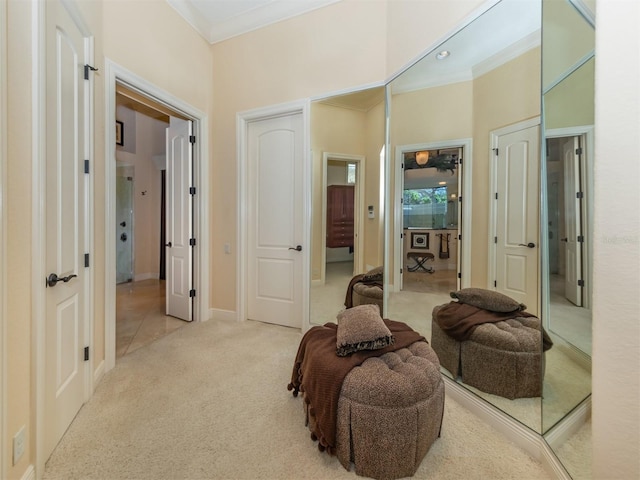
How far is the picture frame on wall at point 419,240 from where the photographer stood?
2.28 meters

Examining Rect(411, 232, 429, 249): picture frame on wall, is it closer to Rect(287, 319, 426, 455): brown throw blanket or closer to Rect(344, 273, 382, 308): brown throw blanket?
Rect(344, 273, 382, 308): brown throw blanket

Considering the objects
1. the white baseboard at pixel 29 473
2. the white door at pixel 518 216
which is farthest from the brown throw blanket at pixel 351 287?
the white baseboard at pixel 29 473

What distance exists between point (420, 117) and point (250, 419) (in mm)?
2554

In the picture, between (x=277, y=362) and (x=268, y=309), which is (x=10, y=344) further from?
(x=268, y=309)

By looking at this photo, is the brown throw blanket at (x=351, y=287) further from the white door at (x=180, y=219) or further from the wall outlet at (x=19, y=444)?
the wall outlet at (x=19, y=444)

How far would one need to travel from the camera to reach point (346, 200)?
9.11ft

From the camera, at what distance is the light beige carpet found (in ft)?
4.27

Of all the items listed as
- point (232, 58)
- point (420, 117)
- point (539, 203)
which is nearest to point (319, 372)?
point (539, 203)

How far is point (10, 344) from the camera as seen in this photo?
1.07 metres

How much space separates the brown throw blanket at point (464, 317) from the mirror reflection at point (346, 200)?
28.2 inches

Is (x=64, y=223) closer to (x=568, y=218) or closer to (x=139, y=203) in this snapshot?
(x=568, y=218)

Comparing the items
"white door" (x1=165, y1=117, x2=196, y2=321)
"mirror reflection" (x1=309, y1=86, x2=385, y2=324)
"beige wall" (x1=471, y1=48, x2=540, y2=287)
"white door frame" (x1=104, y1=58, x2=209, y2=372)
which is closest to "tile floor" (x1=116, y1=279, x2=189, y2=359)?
"white door" (x1=165, y1=117, x2=196, y2=321)

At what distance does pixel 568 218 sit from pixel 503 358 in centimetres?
88

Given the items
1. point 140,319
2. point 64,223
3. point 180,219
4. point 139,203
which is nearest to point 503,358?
point 64,223
